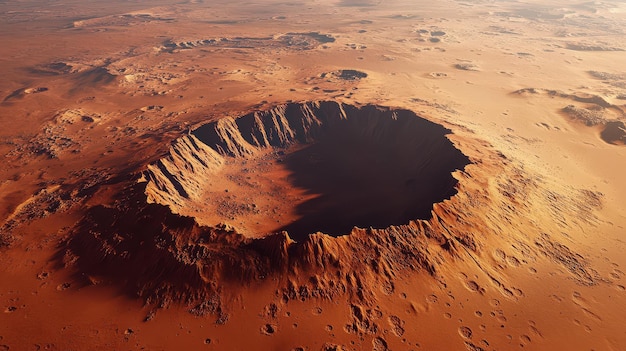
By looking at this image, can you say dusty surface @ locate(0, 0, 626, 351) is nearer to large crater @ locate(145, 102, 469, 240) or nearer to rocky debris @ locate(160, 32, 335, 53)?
large crater @ locate(145, 102, 469, 240)

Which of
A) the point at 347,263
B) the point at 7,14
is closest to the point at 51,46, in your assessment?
→ the point at 7,14

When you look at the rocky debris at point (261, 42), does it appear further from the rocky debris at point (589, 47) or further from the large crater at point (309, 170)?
the rocky debris at point (589, 47)

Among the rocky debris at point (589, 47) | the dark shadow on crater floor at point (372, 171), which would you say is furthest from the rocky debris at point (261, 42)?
the rocky debris at point (589, 47)

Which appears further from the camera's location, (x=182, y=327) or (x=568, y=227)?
(x=568, y=227)

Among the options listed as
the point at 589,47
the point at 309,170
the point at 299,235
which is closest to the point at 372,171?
the point at 309,170

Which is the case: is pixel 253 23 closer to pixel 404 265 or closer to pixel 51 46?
pixel 51 46

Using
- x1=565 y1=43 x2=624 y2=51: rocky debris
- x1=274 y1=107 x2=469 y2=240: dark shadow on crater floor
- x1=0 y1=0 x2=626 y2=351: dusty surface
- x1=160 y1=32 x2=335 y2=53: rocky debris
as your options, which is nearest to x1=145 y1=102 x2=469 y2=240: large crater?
x1=274 y1=107 x2=469 y2=240: dark shadow on crater floor
